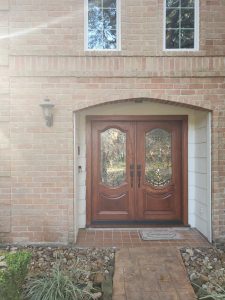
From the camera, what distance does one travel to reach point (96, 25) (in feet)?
16.5

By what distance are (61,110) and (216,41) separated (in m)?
2.70

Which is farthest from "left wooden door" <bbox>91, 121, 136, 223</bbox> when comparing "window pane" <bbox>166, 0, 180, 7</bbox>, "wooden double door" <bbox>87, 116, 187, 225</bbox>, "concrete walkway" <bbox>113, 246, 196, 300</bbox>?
"window pane" <bbox>166, 0, 180, 7</bbox>

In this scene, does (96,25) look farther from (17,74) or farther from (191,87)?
(191,87)

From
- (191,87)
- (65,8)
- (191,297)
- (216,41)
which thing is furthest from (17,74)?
(191,297)

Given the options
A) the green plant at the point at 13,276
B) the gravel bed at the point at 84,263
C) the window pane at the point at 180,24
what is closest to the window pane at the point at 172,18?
the window pane at the point at 180,24

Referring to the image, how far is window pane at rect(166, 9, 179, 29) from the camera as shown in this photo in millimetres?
5020

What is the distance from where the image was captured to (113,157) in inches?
232

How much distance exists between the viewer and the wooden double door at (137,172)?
5844mm

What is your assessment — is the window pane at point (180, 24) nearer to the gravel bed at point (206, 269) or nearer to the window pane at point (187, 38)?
the window pane at point (187, 38)

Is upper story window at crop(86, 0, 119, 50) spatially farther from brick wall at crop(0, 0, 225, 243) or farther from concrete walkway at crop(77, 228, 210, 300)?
concrete walkway at crop(77, 228, 210, 300)

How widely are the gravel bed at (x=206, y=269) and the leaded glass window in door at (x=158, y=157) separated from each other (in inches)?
61.7

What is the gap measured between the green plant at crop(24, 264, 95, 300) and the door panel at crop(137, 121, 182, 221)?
2.70 m

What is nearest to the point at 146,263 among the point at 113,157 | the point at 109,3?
the point at 113,157

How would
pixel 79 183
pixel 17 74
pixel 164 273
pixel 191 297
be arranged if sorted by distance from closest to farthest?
pixel 191 297 < pixel 164 273 < pixel 17 74 < pixel 79 183
